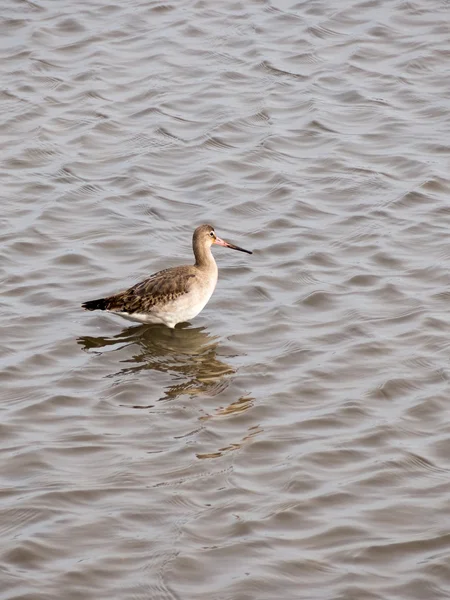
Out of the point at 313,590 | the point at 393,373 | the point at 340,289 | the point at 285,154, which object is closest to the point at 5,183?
the point at 285,154

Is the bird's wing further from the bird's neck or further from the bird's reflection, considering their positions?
the bird's reflection

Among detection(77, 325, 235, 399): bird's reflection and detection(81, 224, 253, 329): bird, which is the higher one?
detection(81, 224, 253, 329): bird

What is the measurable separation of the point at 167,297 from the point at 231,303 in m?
0.71

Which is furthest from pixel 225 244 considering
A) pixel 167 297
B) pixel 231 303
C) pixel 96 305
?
pixel 96 305

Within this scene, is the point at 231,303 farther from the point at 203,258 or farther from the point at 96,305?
the point at 96,305

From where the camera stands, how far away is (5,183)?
505 inches

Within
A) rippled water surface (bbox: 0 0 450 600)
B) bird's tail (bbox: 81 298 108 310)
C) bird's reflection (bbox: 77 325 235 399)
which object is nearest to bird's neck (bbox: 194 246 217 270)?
rippled water surface (bbox: 0 0 450 600)

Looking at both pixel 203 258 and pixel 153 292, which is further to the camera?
pixel 203 258

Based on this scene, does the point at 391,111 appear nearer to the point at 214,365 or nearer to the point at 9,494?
the point at 214,365

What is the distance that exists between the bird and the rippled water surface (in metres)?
0.21

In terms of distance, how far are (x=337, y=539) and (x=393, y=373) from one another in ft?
7.48

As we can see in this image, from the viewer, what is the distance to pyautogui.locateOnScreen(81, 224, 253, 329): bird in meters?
10.5

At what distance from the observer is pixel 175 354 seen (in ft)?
34.3

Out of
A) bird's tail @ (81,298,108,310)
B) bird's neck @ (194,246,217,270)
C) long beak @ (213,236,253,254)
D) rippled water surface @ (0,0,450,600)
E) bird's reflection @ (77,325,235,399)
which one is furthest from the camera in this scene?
long beak @ (213,236,253,254)
